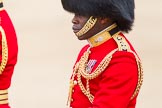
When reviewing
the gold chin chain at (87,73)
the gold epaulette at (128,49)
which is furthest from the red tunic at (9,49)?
the gold epaulette at (128,49)

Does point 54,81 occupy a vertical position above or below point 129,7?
below

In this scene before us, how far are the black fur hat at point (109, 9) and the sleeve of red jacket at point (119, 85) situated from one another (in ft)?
0.47

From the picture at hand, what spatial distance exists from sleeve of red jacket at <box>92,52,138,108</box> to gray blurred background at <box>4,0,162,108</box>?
8.15ft

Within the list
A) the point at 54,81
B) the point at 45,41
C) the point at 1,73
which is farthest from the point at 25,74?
the point at 1,73

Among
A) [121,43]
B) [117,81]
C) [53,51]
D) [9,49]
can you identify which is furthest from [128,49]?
[53,51]

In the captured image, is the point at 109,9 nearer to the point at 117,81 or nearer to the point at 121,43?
the point at 121,43

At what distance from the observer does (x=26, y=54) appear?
6551mm

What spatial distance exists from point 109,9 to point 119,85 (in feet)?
0.98

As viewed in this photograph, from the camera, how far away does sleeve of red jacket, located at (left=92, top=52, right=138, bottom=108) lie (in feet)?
10.0

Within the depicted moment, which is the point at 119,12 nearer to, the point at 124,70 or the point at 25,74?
the point at 124,70

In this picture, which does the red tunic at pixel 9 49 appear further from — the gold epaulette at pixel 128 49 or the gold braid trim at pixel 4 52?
the gold epaulette at pixel 128 49

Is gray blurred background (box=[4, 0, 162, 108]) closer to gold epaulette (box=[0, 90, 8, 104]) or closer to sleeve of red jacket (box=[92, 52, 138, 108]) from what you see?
gold epaulette (box=[0, 90, 8, 104])

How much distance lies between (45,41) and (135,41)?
0.77 metres

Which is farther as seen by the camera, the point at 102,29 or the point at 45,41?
the point at 45,41
